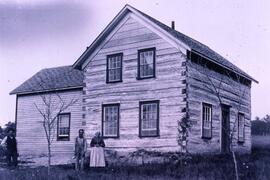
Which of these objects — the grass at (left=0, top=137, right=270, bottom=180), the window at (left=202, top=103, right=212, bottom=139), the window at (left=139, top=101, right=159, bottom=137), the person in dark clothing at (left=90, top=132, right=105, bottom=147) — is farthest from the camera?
the window at (left=202, top=103, right=212, bottom=139)

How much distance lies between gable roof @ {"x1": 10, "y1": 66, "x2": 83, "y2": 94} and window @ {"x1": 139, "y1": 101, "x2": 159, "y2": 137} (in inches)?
266

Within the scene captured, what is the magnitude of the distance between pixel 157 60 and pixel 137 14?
2582 mm

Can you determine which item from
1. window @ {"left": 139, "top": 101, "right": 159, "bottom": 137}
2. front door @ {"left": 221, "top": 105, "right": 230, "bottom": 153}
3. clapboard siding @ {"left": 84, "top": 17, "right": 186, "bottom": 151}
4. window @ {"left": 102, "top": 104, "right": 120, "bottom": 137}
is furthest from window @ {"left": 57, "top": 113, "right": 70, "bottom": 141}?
front door @ {"left": 221, "top": 105, "right": 230, "bottom": 153}

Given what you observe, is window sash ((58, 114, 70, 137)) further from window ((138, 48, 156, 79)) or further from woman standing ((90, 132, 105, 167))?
window ((138, 48, 156, 79))

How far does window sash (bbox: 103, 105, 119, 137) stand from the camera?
70.3 ft

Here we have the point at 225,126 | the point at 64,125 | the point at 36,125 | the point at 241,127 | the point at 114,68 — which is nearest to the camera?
the point at 114,68

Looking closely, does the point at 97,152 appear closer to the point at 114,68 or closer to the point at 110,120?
the point at 110,120

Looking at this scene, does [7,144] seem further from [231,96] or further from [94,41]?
[231,96]

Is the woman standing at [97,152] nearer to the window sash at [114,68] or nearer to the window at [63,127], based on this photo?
the window sash at [114,68]

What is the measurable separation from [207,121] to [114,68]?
5314 mm

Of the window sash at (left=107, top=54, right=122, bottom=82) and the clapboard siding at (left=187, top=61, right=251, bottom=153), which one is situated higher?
the window sash at (left=107, top=54, right=122, bottom=82)

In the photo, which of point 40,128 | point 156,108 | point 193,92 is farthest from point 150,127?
point 40,128

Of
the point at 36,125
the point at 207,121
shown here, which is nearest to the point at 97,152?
the point at 207,121

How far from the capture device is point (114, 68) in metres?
21.9
